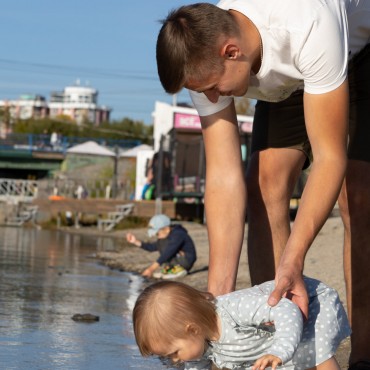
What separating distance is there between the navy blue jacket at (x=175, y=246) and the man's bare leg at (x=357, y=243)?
6976mm

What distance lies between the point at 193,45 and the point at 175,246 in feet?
26.9

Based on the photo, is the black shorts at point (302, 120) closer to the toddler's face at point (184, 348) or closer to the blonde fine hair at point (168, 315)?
the blonde fine hair at point (168, 315)

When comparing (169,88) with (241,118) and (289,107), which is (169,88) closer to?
(289,107)

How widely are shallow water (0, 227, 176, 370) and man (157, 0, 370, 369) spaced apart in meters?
0.90

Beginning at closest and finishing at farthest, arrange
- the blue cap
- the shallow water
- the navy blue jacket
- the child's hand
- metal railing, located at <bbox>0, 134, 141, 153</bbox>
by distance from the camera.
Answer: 1. the child's hand
2. the shallow water
3. the navy blue jacket
4. the blue cap
5. metal railing, located at <bbox>0, 134, 141, 153</bbox>

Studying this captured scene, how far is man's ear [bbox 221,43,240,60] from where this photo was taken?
3.64 metres

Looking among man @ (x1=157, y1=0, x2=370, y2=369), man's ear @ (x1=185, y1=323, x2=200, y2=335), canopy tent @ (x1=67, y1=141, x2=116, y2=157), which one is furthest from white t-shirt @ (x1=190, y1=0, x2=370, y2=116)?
canopy tent @ (x1=67, y1=141, x2=116, y2=157)

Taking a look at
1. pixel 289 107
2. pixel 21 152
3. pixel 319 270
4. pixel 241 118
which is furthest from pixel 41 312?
pixel 21 152

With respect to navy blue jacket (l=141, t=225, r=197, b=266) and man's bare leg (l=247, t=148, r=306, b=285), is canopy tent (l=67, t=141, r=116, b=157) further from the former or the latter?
man's bare leg (l=247, t=148, r=306, b=285)

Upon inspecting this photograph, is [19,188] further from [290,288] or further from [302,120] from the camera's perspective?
[290,288]

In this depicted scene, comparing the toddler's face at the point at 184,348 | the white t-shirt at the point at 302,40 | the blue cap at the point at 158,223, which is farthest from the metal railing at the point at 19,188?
the toddler's face at the point at 184,348

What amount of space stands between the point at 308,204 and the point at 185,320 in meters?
0.58

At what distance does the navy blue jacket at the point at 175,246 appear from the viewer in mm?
11562

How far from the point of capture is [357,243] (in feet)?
14.7
